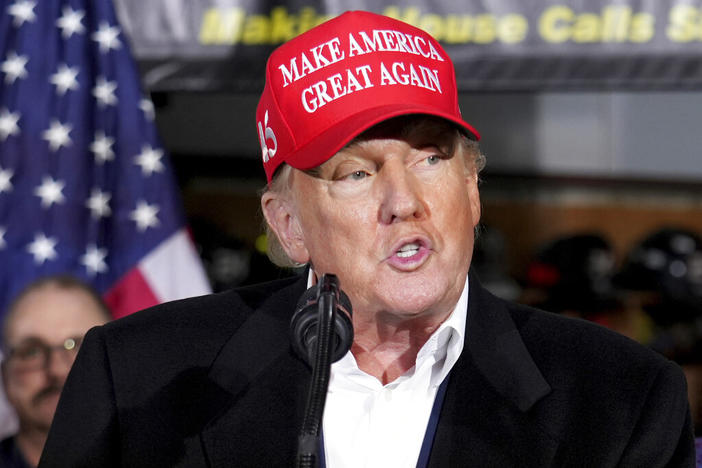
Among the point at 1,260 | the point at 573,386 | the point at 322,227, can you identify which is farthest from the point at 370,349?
the point at 1,260

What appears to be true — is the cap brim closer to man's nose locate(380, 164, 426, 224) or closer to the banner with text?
man's nose locate(380, 164, 426, 224)

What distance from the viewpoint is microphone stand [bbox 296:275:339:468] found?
3.88 feet

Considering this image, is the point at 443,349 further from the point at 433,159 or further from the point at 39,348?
the point at 39,348

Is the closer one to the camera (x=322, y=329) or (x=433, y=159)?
(x=322, y=329)

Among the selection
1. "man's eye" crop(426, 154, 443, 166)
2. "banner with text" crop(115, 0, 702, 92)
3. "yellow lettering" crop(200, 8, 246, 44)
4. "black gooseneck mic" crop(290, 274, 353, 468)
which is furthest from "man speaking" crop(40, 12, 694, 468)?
"yellow lettering" crop(200, 8, 246, 44)

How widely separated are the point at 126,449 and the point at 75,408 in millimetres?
111

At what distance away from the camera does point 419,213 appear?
5.46ft

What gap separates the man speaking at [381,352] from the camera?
1.69 metres

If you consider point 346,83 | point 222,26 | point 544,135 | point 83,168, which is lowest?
point 544,135

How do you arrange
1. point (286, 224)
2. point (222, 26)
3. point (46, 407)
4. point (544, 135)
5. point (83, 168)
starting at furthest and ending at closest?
point (544, 135) < point (222, 26) < point (83, 168) < point (46, 407) < point (286, 224)

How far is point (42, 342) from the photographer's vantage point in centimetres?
280

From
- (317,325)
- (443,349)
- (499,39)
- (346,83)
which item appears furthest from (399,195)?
(499,39)

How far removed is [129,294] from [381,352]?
4.41 feet

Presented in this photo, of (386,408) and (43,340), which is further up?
(386,408)
